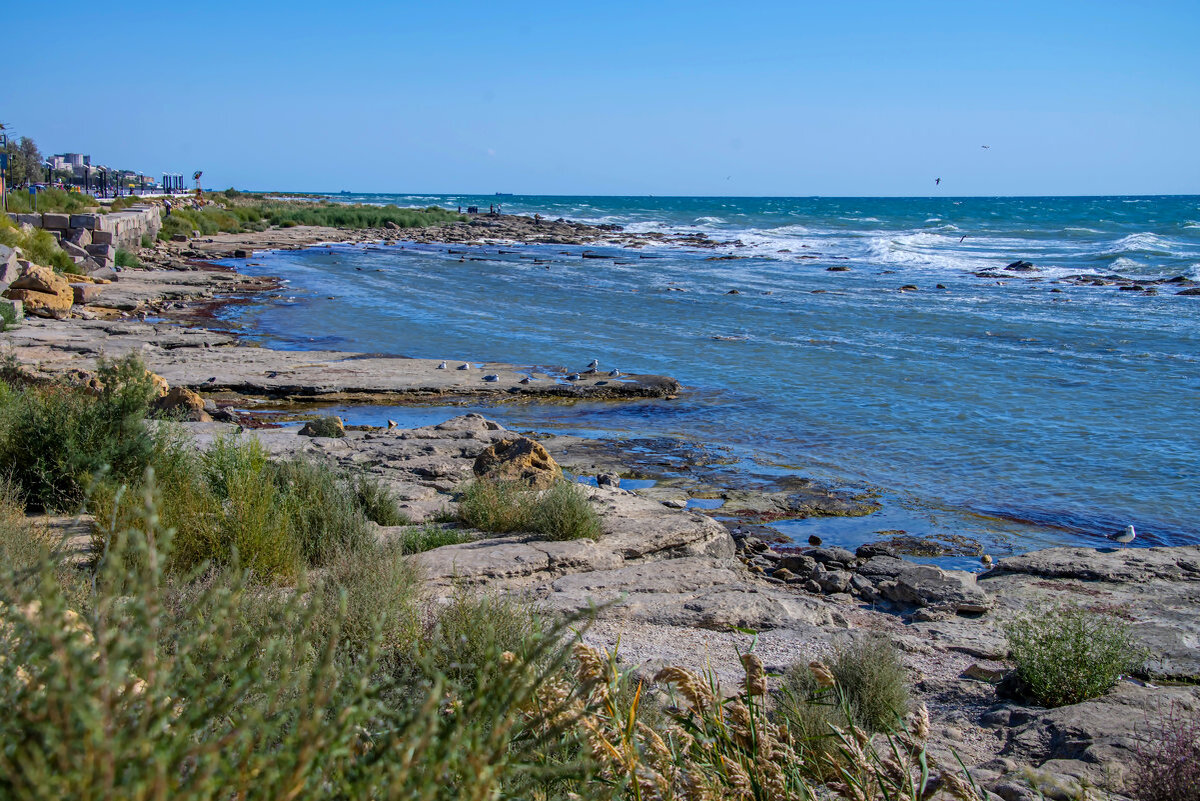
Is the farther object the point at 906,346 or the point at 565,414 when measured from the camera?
the point at 906,346

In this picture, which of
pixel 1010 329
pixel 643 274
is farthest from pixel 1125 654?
pixel 643 274

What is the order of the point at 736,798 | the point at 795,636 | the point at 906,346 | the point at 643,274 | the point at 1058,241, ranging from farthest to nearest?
the point at 1058,241 < the point at 643,274 < the point at 906,346 < the point at 795,636 < the point at 736,798

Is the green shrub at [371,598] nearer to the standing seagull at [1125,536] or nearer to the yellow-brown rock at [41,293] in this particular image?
the standing seagull at [1125,536]

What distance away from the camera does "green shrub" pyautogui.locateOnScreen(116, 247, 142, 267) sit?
86.9ft

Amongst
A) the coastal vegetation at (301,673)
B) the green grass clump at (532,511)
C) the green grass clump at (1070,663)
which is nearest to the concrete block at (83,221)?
the coastal vegetation at (301,673)

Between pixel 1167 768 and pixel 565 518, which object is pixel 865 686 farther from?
pixel 565 518

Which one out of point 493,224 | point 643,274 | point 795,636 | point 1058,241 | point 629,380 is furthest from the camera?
point 493,224

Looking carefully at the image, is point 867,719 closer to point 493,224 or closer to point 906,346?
point 906,346

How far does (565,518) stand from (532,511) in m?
0.39

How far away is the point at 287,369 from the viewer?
579 inches

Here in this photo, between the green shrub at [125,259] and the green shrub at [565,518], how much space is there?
2374 centimetres

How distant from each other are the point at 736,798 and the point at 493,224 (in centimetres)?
7098

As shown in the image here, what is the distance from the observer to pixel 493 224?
7125cm

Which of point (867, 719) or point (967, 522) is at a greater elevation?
point (867, 719)
